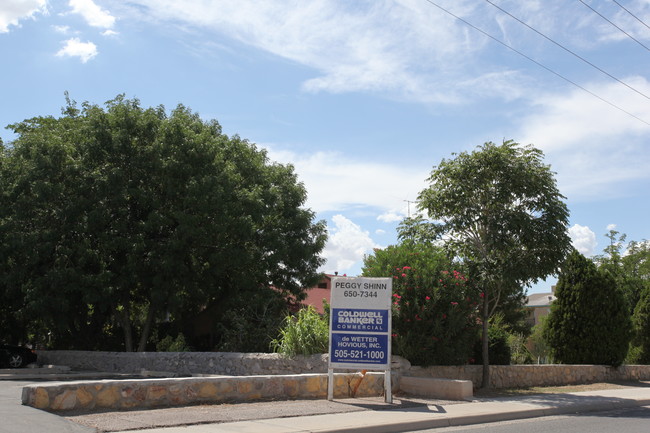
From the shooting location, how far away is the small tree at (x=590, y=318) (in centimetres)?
2148

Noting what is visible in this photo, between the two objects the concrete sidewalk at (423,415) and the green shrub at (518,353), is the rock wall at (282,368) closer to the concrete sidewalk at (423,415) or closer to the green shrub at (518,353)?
the concrete sidewalk at (423,415)

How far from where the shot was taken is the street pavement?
915 cm

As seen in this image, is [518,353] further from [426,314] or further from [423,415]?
[423,415]

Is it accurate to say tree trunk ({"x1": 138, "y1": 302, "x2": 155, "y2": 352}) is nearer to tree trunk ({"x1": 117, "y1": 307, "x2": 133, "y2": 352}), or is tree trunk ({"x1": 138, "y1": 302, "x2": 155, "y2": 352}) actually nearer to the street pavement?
tree trunk ({"x1": 117, "y1": 307, "x2": 133, "y2": 352})

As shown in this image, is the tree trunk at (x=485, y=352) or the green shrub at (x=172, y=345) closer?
the tree trunk at (x=485, y=352)

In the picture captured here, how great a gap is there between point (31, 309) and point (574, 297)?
1960 cm

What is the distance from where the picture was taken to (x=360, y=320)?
13391 mm

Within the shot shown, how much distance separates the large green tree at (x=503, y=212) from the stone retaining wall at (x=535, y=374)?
0.67 metres

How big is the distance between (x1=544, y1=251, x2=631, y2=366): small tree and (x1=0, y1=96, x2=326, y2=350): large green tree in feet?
35.8

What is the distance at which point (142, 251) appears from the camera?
72.8 ft

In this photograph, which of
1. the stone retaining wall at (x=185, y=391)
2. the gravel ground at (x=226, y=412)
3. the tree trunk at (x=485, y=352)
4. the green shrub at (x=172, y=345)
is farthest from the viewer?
the green shrub at (x=172, y=345)

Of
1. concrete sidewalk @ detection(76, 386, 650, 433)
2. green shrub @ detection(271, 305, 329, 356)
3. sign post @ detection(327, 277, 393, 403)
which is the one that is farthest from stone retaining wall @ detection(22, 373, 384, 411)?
green shrub @ detection(271, 305, 329, 356)

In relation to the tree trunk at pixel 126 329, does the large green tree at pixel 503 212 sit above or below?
above

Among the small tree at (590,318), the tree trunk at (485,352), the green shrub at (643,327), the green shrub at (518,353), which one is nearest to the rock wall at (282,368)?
the tree trunk at (485,352)
